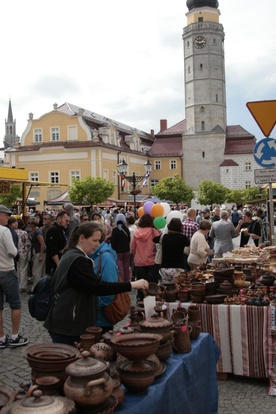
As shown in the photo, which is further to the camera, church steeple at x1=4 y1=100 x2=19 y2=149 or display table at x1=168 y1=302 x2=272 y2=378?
church steeple at x1=4 y1=100 x2=19 y2=149

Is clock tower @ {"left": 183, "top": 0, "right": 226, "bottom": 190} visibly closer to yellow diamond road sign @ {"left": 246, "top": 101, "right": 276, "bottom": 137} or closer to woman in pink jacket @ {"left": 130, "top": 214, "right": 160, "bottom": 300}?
woman in pink jacket @ {"left": 130, "top": 214, "right": 160, "bottom": 300}

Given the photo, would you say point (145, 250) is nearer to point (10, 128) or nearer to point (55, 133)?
point (55, 133)

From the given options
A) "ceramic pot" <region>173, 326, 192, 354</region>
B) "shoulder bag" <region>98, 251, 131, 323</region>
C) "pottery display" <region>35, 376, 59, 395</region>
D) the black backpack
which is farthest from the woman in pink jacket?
"pottery display" <region>35, 376, 59, 395</region>

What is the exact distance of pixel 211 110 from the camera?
62938 mm

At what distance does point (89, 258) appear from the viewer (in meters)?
3.92

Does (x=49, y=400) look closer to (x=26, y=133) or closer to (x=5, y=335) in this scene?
(x=5, y=335)

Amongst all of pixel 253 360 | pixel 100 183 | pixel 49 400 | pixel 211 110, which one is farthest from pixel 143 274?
pixel 211 110

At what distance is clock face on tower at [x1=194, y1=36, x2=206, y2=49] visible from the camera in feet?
210

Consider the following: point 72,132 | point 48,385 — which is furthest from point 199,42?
point 48,385

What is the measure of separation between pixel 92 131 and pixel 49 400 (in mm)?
47388

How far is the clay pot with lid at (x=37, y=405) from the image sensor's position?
6.87 feet

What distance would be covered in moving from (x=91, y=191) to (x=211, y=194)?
62.3ft

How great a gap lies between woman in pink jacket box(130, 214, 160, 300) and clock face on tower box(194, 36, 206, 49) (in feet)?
196

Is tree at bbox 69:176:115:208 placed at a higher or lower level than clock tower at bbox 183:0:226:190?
lower
